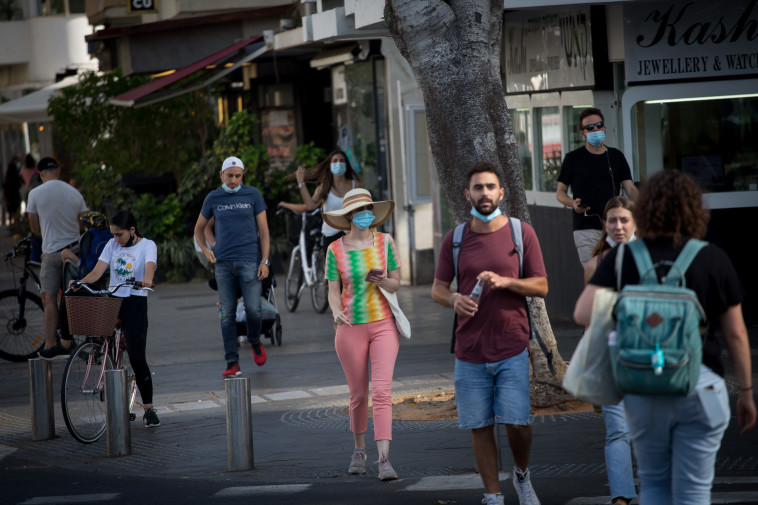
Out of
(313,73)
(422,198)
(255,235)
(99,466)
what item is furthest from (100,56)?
(99,466)

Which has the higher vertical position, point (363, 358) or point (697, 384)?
point (697, 384)

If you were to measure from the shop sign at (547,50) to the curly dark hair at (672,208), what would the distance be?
24.4ft

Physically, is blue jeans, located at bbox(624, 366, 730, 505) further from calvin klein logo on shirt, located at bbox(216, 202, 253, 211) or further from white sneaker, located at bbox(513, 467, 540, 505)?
calvin klein logo on shirt, located at bbox(216, 202, 253, 211)

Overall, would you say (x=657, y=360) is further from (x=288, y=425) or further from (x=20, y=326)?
(x=20, y=326)

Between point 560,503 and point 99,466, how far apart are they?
338 cm

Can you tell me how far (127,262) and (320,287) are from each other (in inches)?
239

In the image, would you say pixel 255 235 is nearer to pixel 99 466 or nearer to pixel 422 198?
pixel 99 466

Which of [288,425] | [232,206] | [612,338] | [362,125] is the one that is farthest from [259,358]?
[362,125]

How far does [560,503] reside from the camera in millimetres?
6062

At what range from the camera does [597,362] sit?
14.5 ft

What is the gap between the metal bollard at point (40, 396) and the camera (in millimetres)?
8734

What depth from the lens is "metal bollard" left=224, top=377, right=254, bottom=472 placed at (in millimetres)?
7340

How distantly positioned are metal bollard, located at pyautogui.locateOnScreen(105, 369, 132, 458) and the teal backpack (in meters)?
4.66

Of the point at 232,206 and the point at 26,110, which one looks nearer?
the point at 232,206
